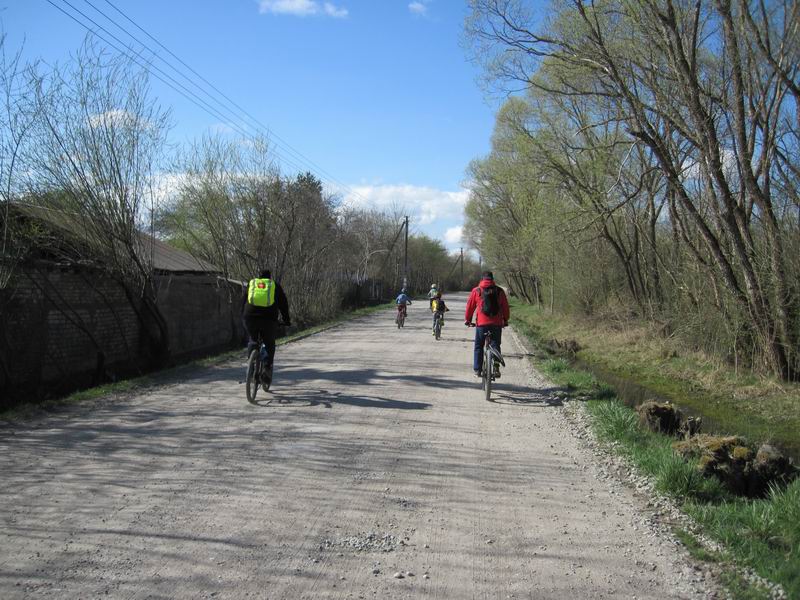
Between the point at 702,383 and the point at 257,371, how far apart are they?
9.10 metres

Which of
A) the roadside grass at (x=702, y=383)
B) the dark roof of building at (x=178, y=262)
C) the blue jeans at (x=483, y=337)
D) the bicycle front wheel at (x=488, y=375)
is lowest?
the roadside grass at (x=702, y=383)

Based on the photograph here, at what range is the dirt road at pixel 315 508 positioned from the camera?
11.6 feet

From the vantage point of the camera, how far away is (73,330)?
1138cm

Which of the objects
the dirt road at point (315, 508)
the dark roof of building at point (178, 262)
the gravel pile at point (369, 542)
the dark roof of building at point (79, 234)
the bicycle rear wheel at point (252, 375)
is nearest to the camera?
the dirt road at point (315, 508)

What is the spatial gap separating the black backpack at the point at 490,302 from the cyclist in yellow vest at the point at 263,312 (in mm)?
2998

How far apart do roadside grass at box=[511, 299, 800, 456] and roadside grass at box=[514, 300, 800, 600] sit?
3286 millimetres

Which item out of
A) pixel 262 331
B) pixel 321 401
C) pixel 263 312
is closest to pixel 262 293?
pixel 263 312

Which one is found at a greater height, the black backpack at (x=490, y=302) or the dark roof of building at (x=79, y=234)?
the dark roof of building at (x=79, y=234)

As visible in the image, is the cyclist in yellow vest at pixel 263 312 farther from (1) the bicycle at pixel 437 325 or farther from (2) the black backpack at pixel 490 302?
(1) the bicycle at pixel 437 325

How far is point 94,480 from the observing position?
16.7 ft

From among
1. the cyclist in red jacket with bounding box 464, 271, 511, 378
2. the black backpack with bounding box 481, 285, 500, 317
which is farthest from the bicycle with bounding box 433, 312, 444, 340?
the black backpack with bounding box 481, 285, 500, 317

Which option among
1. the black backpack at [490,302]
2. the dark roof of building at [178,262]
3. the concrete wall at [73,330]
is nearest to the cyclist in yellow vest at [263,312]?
the black backpack at [490,302]

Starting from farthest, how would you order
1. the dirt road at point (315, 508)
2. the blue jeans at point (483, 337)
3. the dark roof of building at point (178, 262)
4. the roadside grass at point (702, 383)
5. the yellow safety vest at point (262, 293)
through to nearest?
the dark roof of building at point (178, 262)
the roadside grass at point (702, 383)
the blue jeans at point (483, 337)
the yellow safety vest at point (262, 293)
the dirt road at point (315, 508)

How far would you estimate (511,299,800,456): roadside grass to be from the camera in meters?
9.83
